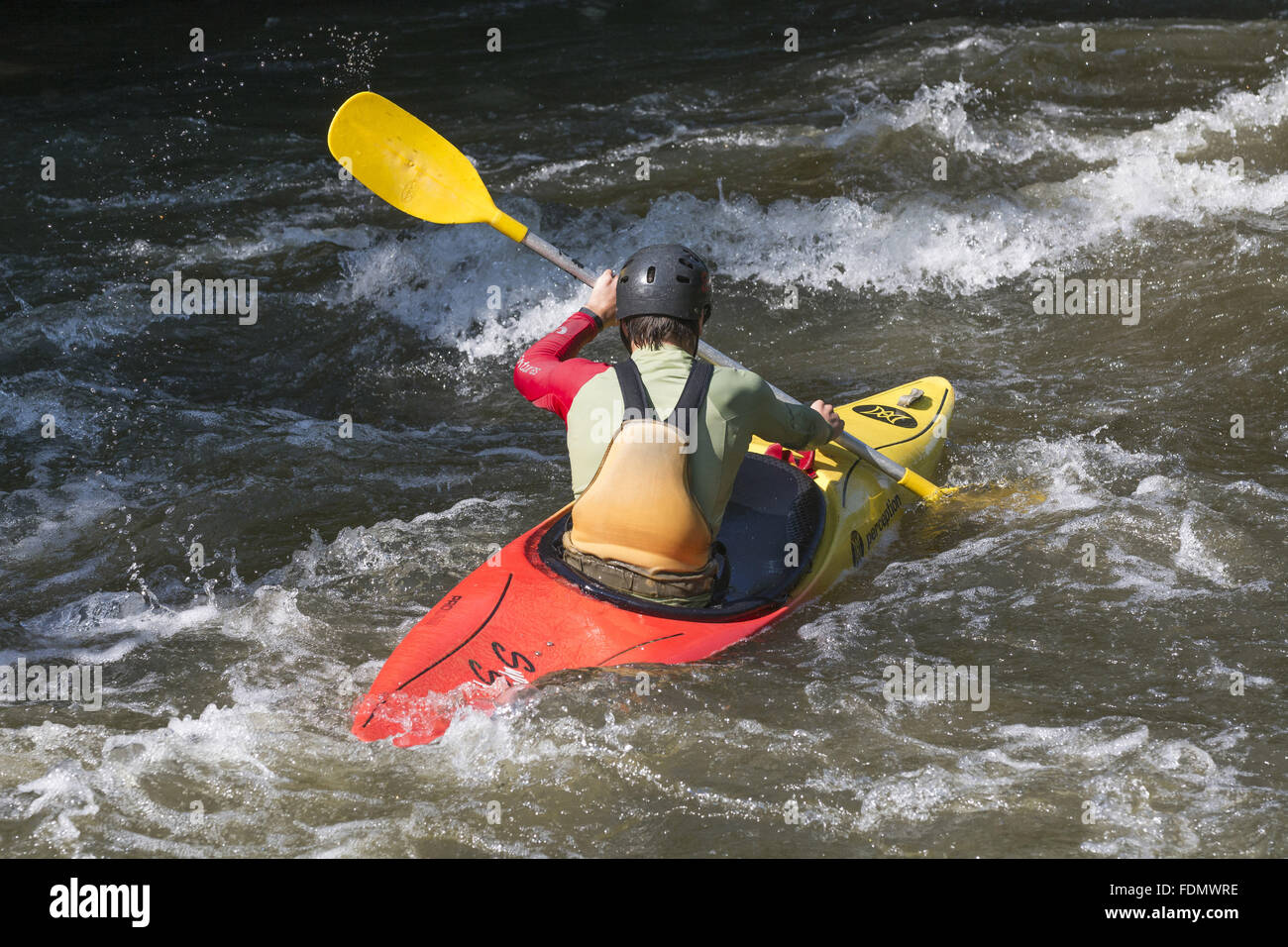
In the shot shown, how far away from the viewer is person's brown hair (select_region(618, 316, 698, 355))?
321cm

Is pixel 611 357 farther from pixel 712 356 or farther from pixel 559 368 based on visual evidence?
pixel 559 368

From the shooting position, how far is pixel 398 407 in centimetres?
604

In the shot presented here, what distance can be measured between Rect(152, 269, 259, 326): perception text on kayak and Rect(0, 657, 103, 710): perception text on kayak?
11.4 feet

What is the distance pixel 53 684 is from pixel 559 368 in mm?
1749

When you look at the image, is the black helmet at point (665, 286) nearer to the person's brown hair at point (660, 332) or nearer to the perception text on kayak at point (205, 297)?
the person's brown hair at point (660, 332)

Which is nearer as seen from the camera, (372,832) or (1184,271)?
(372,832)

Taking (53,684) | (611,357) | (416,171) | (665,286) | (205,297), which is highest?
(416,171)

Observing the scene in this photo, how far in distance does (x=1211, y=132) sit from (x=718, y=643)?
262 inches

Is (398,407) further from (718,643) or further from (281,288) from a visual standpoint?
(718,643)

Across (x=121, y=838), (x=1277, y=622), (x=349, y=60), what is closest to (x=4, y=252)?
(x=349, y=60)
